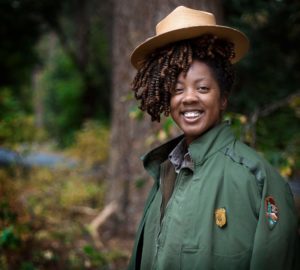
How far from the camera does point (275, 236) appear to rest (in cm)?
194

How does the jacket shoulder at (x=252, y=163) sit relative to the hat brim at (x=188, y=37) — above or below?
below

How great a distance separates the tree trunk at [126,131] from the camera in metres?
5.40

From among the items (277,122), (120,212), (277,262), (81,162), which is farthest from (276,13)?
(277,262)

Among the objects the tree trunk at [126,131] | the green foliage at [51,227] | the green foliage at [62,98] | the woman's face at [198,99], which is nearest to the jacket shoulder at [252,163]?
the woman's face at [198,99]

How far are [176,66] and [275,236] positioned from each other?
3.03ft

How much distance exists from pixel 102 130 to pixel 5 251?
22.2 ft

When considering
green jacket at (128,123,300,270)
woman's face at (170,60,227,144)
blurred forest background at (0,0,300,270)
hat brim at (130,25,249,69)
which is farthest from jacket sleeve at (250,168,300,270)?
blurred forest background at (0,0,300,270)

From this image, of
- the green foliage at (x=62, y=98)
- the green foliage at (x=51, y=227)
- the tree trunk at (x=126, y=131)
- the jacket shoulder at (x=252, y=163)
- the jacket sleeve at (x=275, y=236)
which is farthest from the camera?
the green foliage at (x=62, y=98)

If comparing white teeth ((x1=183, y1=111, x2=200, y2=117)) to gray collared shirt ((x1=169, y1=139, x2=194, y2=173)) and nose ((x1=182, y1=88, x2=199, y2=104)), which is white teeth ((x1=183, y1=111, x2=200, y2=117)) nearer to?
nose ((x1=182, y1=88, x2=199, y2=104))

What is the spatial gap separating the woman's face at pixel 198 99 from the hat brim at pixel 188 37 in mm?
150

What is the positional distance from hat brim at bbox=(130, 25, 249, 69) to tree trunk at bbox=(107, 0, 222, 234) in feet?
8.65

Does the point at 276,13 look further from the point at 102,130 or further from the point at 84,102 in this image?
the point at 84,102

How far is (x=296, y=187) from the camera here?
266 inches

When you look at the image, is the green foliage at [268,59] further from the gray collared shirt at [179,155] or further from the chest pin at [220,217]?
the chest pin at [220,217]
